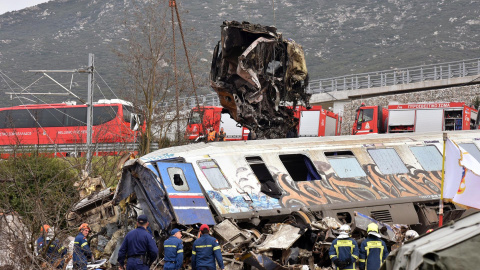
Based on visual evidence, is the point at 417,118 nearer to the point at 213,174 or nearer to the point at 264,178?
the point at 264,178

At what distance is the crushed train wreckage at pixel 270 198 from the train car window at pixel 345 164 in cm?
3

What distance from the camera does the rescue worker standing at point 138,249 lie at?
1380cm

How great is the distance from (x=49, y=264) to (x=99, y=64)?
312ft

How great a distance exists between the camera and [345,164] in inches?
774

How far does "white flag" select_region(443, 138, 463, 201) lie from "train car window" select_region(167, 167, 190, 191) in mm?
5956

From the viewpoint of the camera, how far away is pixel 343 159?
779 inches

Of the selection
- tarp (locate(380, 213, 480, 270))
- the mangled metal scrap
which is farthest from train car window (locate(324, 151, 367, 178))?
tarp (locate(380, 213, 480, 270))

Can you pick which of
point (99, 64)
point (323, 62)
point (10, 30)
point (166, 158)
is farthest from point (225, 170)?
point (10, 30)

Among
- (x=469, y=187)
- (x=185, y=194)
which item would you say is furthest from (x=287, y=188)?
(x=469, y=187)

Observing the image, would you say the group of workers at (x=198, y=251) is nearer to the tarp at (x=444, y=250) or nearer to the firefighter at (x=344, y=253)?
the firefighter at (x=344, y=253)

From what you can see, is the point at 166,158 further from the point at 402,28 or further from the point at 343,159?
the point at 402,28

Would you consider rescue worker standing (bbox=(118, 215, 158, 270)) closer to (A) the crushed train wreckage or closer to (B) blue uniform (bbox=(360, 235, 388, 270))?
(A) the crushed train wreckage

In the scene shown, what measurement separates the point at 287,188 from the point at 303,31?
11398 centimetres

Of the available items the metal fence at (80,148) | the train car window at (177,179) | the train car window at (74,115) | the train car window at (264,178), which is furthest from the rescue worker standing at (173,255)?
the train car window at (74,115)
